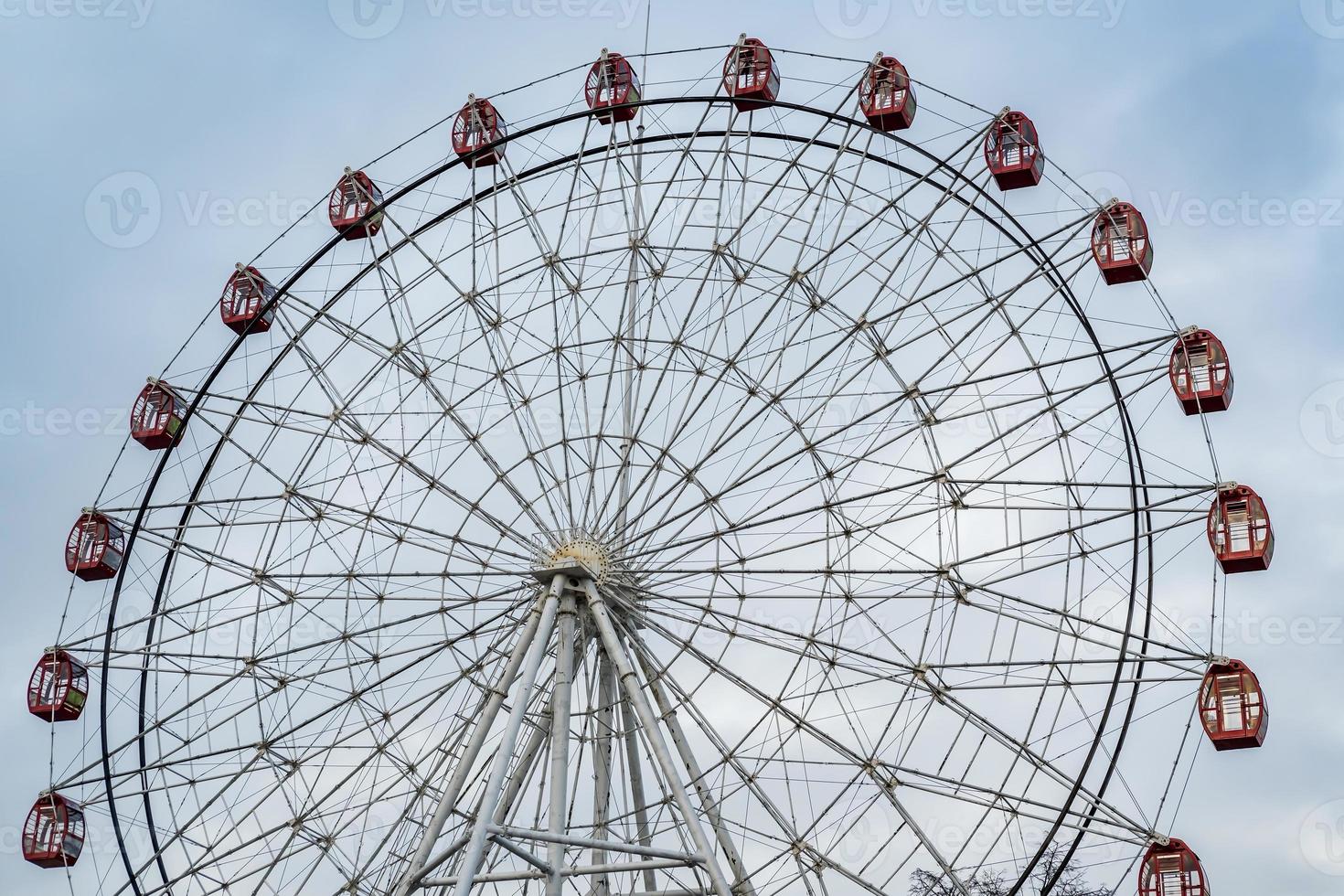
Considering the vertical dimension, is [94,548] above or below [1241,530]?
above

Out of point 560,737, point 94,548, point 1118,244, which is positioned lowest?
point 560,737

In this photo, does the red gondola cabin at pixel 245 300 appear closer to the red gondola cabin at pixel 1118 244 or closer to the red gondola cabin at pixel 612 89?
the red gondola cabin at pixel 612 89

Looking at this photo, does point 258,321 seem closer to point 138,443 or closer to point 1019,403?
point 138,443

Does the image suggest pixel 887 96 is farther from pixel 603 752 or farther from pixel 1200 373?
pixel 603 752

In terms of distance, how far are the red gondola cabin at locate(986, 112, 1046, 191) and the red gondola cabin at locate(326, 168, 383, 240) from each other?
1080 centimetres

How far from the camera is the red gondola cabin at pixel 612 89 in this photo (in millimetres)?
35500

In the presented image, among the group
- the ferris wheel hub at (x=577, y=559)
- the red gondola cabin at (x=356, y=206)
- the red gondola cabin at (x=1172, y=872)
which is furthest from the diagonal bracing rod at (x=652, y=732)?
the red gondola cabin at (x=356, y=206)

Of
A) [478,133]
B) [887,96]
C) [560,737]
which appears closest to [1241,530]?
[887,96]

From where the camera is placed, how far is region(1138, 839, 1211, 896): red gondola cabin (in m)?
28.6

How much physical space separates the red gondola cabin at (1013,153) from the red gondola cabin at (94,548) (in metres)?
16.4

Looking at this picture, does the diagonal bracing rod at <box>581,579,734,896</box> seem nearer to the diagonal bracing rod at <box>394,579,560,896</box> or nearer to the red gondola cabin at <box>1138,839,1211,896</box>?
the diagonal bracing rod at <box>394,579,560,896</box>

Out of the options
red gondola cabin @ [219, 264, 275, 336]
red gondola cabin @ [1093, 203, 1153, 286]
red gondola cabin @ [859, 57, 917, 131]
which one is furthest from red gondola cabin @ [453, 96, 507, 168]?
red gondola cabin @ [1093, 203, 1153, 286]

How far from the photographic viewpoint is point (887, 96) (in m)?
33.6

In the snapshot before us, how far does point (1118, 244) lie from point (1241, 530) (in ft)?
16.5
